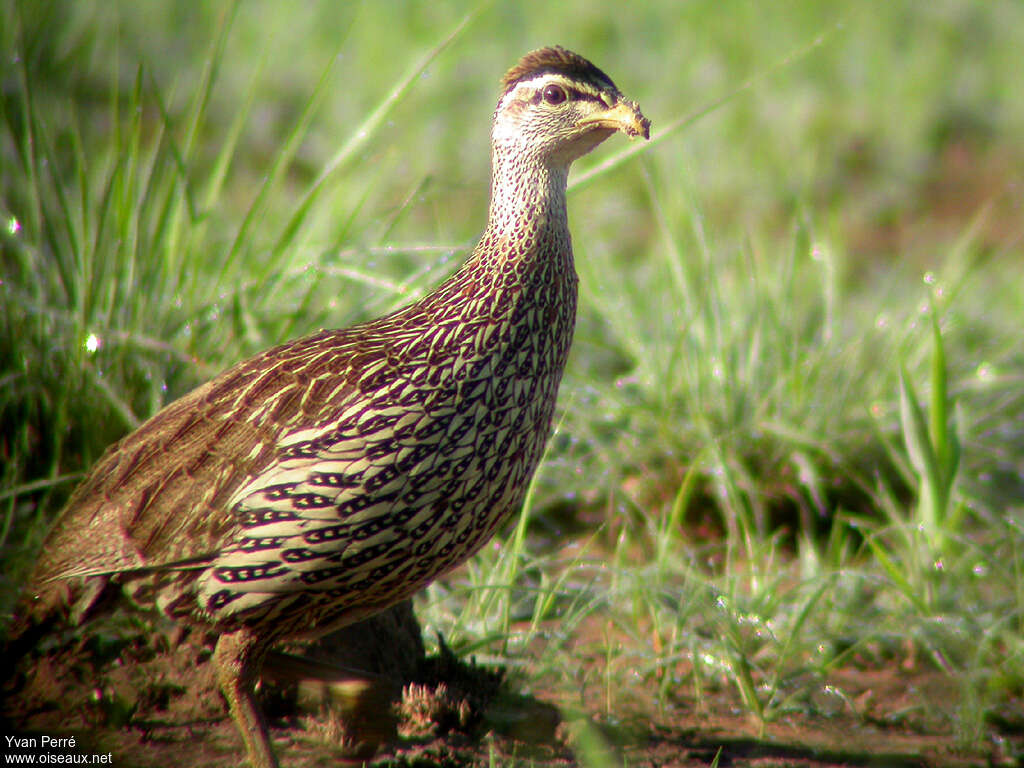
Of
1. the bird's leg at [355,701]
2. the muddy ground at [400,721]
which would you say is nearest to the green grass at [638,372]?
the muddy ground at [400,721]

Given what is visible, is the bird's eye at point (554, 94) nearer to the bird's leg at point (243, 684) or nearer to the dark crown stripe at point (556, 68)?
the dark crown stripe at point (556, 68)

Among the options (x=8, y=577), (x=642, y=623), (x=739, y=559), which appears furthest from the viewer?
(x=739, y=559)

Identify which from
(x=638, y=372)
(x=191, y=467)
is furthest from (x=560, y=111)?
(x=638, y=372)

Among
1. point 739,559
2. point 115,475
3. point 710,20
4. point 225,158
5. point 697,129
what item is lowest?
point 739,559

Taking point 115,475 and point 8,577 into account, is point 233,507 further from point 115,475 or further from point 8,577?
point 8,577

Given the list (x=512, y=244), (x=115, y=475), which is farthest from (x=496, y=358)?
(x=115, y=475)

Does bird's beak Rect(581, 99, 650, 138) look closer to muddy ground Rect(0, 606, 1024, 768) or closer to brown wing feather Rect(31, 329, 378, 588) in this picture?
brown wing feather Rect(31, 329, 378, 588)

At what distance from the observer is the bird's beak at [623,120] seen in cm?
276

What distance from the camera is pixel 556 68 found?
9.38 ft

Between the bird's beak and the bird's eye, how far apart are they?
9 centimetres

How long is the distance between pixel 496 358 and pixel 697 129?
15.2 ft

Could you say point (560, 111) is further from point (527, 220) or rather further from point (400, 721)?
point (400, 721)

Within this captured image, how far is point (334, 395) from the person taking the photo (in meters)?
2.63

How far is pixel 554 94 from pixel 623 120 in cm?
19
